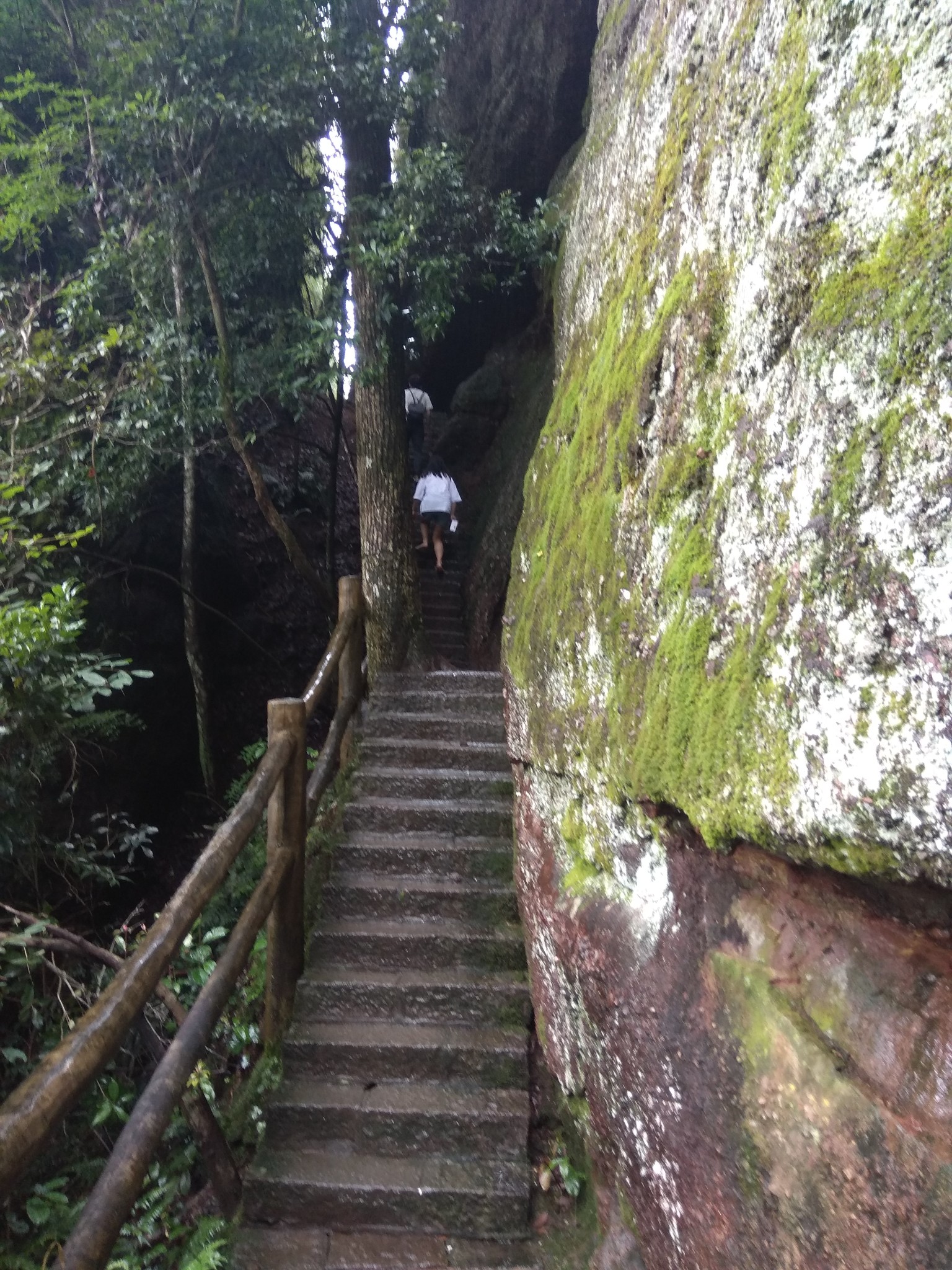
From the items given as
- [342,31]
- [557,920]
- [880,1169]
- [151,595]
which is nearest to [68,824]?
[151,595]

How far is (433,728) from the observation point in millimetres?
5320

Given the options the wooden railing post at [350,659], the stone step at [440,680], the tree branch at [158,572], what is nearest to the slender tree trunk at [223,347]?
the tree branch at [158,572]

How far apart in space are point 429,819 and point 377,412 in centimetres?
361

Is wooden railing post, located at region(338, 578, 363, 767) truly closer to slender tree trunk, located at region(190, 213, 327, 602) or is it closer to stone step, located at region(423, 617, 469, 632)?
slender tree trunk, located at region(190, 213, 327, 602)

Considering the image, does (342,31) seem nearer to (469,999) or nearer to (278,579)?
(278,579)

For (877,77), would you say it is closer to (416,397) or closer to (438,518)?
(438,518)

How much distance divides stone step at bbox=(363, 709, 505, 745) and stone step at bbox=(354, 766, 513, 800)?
0.44m

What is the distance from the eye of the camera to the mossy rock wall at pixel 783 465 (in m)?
1.38

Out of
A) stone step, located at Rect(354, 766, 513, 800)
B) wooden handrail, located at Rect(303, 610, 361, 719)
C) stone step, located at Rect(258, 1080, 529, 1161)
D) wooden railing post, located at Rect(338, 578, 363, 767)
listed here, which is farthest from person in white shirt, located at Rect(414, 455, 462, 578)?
stone step, located at Rect(258, 1080, 529, 1161)

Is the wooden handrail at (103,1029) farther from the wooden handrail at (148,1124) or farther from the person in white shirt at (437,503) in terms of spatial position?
the person in white shirt at (437,503)

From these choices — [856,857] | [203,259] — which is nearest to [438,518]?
[203,259]

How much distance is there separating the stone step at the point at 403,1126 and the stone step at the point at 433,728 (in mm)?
2346

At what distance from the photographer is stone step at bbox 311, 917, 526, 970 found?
382 centimetres

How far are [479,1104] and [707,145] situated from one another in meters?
3.79
